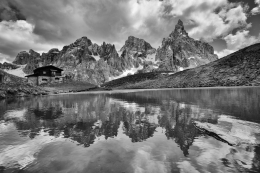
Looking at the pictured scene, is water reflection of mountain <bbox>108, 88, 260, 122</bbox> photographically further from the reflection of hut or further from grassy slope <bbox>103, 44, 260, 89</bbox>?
the reflection of hut

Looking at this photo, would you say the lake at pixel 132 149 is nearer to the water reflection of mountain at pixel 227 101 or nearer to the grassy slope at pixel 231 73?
the water reflection of mountain at pixel 227 101

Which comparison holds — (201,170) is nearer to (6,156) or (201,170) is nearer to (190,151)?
(190,151)

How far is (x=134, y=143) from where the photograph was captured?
22.5 ft

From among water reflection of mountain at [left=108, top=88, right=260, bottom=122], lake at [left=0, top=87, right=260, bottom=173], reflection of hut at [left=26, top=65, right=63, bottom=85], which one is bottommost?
lake at [left=0, top=87, right=260, bottom=173]

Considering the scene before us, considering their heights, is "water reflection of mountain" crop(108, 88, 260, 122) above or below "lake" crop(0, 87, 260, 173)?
Result: above

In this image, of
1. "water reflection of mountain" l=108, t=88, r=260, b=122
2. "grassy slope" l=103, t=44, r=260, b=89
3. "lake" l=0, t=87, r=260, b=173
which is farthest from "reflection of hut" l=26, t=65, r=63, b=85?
"lake" l=0, t=87, r=260, b=173

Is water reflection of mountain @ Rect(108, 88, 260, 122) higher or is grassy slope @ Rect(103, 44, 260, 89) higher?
grassy slope @ Rect(103, 44, 260, 89)

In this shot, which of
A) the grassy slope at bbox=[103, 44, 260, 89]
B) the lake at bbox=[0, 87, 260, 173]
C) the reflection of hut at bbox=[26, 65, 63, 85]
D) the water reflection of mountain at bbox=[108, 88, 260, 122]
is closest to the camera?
the lake at bbox=[0, 87, 260, 173]

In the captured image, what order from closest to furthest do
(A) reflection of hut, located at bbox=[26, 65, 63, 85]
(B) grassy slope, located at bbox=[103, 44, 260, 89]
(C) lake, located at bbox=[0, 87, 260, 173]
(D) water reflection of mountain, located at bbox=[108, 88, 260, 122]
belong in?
(C) lake, located at bbox=[0, 87, 260, 173], (D) water reflection of mountain, located at bbox=[108, 88, 260, 122], (B) grassy slope, located at bbox=[103, 44, 260, 89], (A) reflection of hut, located at bbox=[26, 65, 63, 85]

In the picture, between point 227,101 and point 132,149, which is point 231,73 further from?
point 132,149

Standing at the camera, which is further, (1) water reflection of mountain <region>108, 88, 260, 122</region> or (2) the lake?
(1) water reflection of mountain <region>108, 88, 260, 122</region>

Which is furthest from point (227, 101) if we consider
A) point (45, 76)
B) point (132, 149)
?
point (45, 76)

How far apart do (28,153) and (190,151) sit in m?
6.22

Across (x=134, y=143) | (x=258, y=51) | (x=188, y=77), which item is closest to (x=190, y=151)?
(x=134, y=143)
